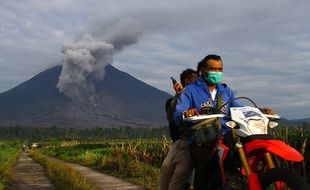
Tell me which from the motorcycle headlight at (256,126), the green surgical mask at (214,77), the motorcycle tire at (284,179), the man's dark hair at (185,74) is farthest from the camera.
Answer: the man's dark hair at (185,74)

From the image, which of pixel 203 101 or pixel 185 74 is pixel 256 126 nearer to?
pixel 203 101

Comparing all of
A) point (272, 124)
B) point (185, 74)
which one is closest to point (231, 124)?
point (272, 124)

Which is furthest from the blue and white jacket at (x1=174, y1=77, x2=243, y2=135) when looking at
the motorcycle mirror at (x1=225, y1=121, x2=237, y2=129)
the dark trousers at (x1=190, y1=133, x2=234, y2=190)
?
the motorcycle mirror at (x1=225, y1=121, x2=237, y2=129)

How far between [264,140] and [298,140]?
7.36 meters

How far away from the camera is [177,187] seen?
4.67 meters

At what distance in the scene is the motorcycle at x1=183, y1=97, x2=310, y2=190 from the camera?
11.2 ft

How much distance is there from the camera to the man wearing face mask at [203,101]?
4.23 m

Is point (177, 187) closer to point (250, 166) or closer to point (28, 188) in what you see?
point (250, 166)

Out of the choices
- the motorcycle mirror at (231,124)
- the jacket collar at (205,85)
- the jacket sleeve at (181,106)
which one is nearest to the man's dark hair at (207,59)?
the jacket collar at (205,85)

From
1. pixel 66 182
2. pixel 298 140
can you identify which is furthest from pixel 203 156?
pixel 66 182

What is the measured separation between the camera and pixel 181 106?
14.3 ft

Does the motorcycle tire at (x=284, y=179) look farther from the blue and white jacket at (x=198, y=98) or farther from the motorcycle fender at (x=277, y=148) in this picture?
the blue and white jacket at (x=198, y=98)

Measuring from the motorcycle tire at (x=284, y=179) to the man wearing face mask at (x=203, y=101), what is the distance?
2.33ft

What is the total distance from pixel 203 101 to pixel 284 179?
137cm
